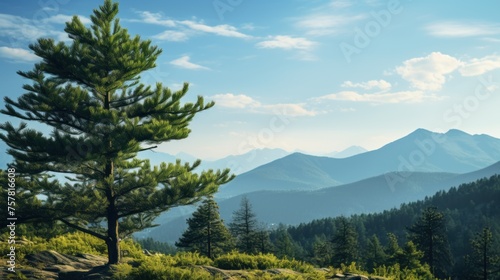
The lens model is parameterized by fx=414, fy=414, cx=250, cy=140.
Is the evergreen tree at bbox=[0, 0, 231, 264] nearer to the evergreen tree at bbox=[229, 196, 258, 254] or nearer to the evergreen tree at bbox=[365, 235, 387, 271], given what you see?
the evergreen tree at bbox=[229, 196, 258, 254]

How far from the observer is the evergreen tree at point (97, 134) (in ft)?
→ 48.3

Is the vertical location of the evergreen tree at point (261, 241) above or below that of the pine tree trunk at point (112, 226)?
below

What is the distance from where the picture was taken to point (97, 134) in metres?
15.5

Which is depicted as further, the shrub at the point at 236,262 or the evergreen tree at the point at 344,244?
the evergreen tree at the point at 344,244

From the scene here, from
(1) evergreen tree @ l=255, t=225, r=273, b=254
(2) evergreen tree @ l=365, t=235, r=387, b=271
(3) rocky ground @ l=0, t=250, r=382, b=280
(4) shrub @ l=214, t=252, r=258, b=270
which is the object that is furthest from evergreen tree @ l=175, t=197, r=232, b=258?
(3) rocky ground @ l=0, t=250, r=382, b=280

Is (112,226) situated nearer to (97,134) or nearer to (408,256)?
(97,134)

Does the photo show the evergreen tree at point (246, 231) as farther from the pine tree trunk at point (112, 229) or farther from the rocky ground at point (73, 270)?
the rocky ground at point (73, 270)

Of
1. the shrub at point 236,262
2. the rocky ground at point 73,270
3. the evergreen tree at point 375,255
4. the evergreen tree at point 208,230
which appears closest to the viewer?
the rocky ground at point 73,270

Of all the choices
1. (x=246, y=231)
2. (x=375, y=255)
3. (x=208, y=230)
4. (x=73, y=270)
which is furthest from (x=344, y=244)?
(x=73, y=270)

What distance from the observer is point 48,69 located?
15.8 m

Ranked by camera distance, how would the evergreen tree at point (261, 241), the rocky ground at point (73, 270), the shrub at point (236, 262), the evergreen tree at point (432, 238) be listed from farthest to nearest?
the evergreen tree at point (261, 241) → the evergreen tree at point (432, 238) → the shrub at point (236, 262) → the rocky ground at point (73, 270)

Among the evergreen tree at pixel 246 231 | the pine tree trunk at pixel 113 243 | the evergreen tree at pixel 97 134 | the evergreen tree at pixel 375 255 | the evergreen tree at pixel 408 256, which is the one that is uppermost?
the evergreen tree at pixel 97 134

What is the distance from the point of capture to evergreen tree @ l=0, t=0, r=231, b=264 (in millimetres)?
14734

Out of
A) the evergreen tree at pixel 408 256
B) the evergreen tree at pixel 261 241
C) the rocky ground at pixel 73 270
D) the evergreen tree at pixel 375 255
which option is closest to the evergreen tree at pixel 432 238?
the evergreen tree at pixel 408 256
